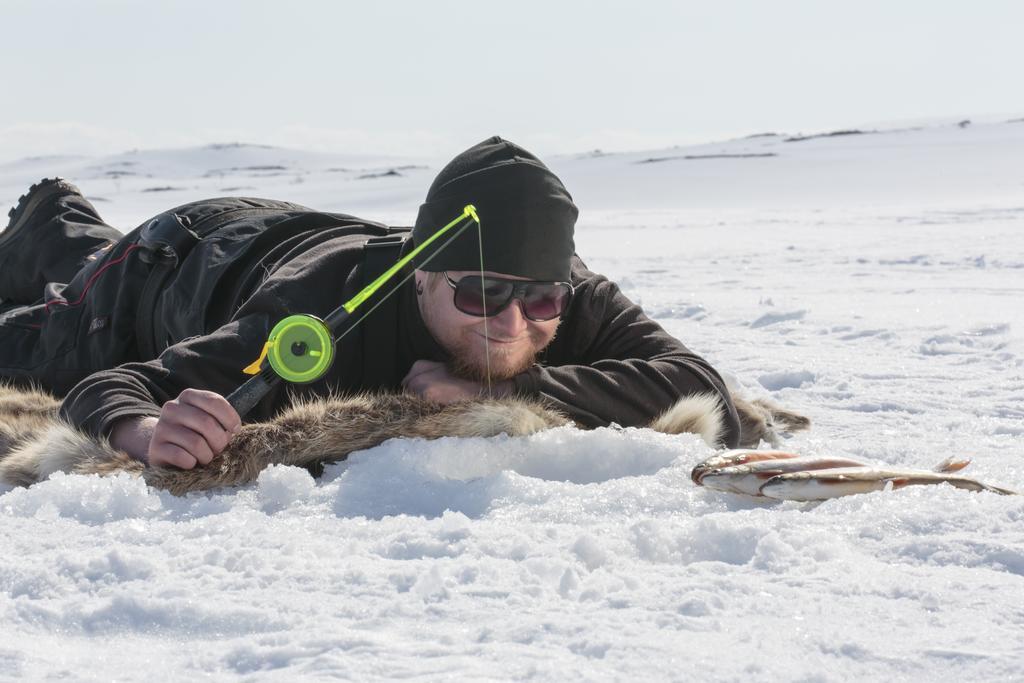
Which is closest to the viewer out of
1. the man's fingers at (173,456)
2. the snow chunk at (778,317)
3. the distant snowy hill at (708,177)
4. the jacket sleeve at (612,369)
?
the man's fingers at (173,456)

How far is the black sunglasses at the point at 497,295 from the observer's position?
3.09m

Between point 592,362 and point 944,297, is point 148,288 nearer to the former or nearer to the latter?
point 592,362

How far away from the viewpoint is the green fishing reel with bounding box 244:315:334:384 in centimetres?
267

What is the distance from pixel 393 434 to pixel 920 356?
3.29 m

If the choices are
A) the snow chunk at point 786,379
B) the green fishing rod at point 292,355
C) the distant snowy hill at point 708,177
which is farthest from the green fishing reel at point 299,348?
the distant snowy hill at point 708,177

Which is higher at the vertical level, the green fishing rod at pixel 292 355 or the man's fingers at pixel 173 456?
the green fishing rod at pixel 292 355

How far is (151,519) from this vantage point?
2.40 meters

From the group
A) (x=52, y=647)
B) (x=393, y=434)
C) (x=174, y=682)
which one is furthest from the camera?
(x=393, y=434)

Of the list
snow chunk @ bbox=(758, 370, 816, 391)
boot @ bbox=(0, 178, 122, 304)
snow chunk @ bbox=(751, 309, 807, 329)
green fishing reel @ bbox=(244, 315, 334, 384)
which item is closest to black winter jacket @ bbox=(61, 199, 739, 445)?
green fishing reel @ bbox=(244, 315, 334, 384)

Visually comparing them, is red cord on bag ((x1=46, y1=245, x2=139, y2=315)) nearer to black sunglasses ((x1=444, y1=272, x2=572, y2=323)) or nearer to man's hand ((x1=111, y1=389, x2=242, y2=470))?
black sunglasses ((x1=444, y1=272, x2=572, y2=323))

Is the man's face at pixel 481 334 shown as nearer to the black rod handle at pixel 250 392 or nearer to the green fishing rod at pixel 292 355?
the green fishing rod at pixel 292 355

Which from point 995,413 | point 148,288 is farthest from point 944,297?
point 148,288

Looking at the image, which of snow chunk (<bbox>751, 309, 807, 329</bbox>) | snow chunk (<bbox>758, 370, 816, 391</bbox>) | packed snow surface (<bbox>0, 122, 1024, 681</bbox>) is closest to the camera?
packed snow surface (<bbox>0, 122, 1024, 681</bbox>)

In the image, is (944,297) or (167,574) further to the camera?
(944,297)
